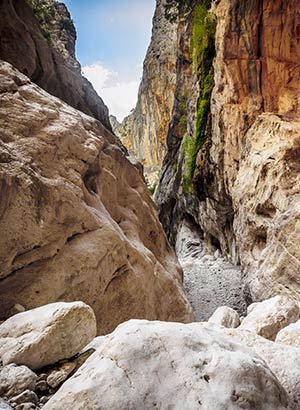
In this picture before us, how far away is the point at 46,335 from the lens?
10.5ft

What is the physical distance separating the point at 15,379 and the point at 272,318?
380cm

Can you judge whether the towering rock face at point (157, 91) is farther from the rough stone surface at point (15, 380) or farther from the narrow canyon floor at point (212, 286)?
the rough stone surface at point (15, 380)

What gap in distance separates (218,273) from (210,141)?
8.82 meters

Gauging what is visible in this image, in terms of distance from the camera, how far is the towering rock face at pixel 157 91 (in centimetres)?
4031

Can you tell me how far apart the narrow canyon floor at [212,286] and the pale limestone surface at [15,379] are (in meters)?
10.0

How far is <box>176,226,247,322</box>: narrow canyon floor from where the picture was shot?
1345 centimetres

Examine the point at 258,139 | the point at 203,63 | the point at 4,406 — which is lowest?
the point at 4,406

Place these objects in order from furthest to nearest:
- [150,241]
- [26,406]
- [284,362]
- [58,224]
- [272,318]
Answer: [150,241]
[58,224]
[272,318]
[284,362]
[26,406]

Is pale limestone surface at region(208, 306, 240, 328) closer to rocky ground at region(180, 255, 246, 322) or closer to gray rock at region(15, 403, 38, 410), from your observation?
gray rock at region(15, 403, 38, 410)

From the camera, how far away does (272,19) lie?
13695mm

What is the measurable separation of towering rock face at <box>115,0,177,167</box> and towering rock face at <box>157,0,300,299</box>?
2073 cm

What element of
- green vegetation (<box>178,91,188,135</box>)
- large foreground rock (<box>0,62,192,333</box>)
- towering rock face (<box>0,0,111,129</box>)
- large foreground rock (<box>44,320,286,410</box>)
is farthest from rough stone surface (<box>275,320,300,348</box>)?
green vegetation (<box>178,91,188,135</box>)

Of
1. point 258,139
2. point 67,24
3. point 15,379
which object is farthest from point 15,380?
point 67,24

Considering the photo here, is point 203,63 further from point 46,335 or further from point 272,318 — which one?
point 46,335
